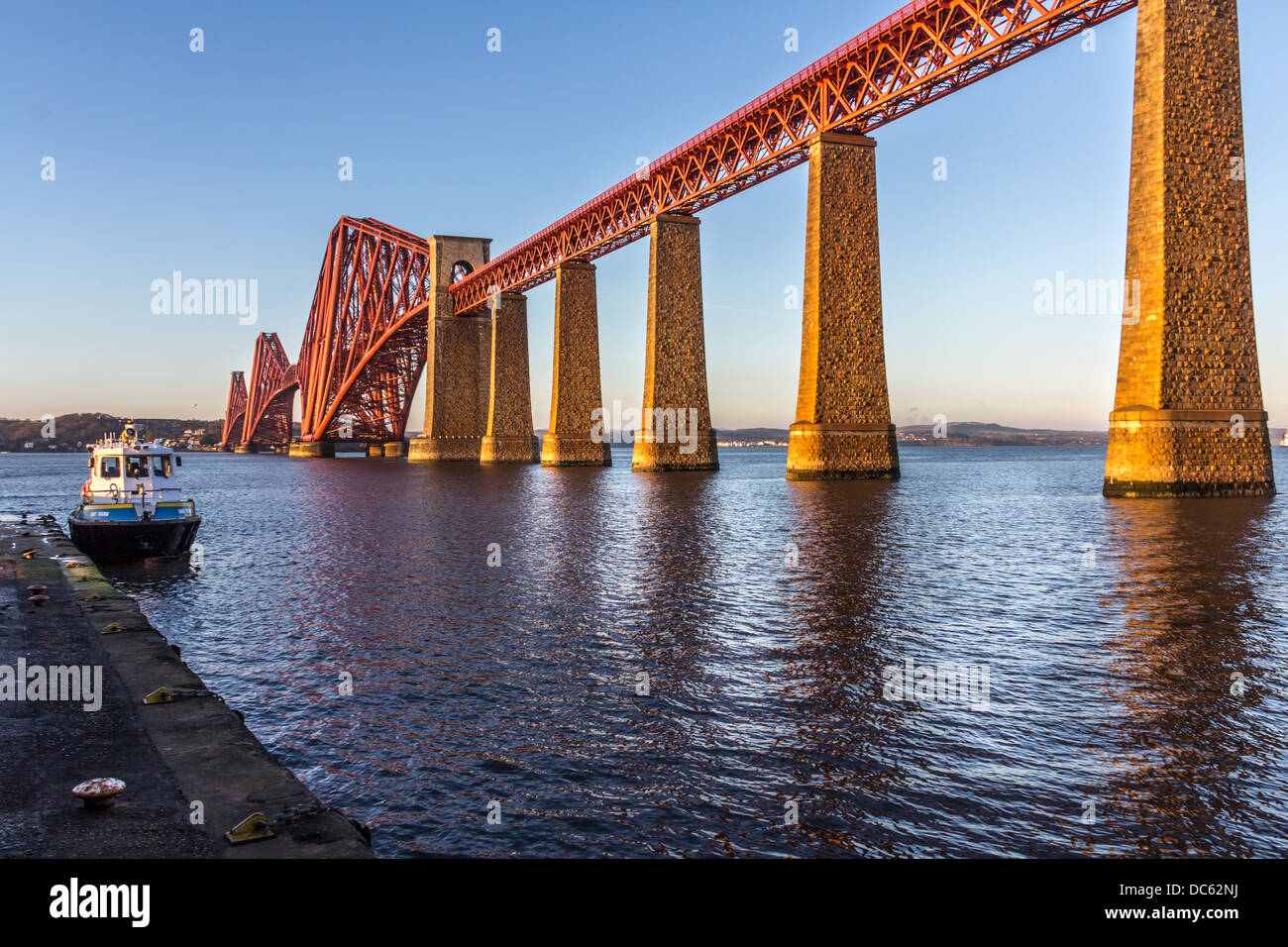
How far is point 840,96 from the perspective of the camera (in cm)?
4497

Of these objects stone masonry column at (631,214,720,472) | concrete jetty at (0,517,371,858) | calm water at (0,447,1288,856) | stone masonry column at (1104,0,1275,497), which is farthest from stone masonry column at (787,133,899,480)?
concrete jetty at (0,517,371,858)

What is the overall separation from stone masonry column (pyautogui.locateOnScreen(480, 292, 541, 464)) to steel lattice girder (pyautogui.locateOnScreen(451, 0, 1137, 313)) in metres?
18.3

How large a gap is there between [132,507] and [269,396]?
157797 millimetres

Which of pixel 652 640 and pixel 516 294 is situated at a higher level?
pixel 516 294

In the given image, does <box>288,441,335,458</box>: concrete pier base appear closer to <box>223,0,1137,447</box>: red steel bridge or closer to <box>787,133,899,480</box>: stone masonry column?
<box>223,0,1137,447</box>: red steel bridge

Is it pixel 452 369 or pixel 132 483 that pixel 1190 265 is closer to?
pixel 132 483

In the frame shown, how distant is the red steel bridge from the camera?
3912 cm

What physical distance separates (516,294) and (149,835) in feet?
281

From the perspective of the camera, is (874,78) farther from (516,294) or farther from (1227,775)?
(516,294)

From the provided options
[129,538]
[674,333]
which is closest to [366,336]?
[674,333]

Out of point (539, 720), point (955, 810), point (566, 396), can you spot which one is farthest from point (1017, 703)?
point (566, 396)

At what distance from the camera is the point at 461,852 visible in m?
6.63

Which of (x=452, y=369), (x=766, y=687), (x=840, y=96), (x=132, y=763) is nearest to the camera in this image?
(x=132, y=763)
